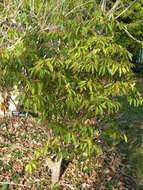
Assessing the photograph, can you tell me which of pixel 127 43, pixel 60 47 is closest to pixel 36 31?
pixel 60 47

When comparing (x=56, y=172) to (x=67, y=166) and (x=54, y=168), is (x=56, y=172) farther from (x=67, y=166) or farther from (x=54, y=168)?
(x=67, y=166)

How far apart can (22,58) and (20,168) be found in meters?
2.37

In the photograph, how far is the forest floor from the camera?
4.93 meters

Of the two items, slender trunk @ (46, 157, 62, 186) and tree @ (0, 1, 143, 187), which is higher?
tree @ (0, 1, 143, 187)

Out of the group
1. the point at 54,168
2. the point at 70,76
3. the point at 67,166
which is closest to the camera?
the point at 70,76

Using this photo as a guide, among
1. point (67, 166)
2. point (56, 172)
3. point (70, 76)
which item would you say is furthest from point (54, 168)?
point (70, 76)

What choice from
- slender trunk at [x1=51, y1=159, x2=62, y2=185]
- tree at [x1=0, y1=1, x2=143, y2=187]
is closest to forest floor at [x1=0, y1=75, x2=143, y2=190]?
slender trunk at [x1=51, y1=159, x2=62, y2=185]

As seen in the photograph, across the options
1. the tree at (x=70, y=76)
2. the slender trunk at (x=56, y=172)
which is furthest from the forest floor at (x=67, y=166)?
the tree at (x=70, y=76)

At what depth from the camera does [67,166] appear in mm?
5383

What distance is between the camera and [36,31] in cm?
428

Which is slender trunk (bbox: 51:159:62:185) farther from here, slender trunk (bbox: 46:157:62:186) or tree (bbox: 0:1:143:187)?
tree (bbox: 0:1:143:187)

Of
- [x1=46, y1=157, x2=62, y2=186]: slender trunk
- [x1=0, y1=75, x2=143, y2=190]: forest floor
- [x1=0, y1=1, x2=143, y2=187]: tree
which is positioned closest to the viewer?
[x1=0, y1=1, x2=143, y2=187]: tree

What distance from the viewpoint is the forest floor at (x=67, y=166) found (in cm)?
493

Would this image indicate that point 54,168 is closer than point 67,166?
Yes
